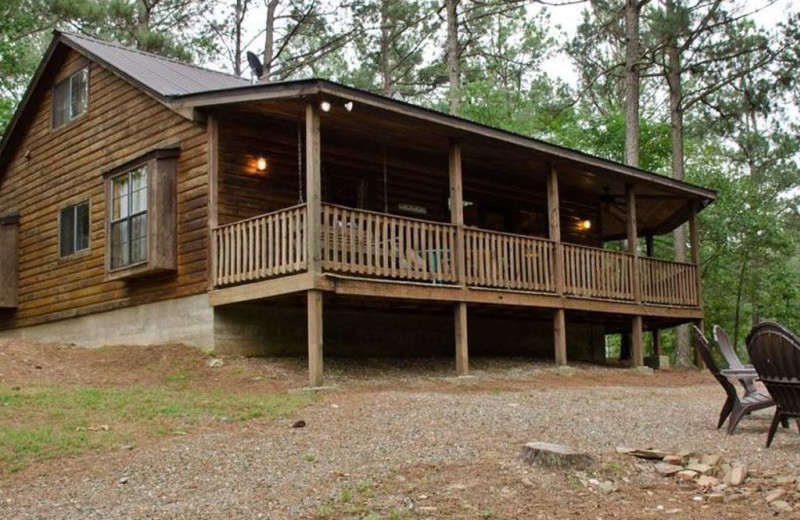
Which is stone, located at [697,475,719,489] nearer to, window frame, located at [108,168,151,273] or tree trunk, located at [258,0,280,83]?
window frame, located at [108,168,151,273]

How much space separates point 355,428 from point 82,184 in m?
11.2

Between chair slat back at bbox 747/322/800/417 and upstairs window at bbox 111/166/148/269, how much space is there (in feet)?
34.5

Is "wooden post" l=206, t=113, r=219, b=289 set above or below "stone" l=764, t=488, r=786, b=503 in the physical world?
above

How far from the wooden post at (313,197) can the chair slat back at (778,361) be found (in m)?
6.09

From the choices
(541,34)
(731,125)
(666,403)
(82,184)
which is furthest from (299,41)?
(666,403)

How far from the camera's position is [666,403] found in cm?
1166

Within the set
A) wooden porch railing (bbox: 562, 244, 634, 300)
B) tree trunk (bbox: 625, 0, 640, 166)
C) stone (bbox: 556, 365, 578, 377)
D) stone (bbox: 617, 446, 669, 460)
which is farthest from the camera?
tree trunk (bbox: 625, 0, 640, 166)

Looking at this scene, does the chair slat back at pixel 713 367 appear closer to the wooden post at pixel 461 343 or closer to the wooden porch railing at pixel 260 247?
the wooden post at pixel 461 343

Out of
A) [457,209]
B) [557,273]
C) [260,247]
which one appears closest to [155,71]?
[260,247]

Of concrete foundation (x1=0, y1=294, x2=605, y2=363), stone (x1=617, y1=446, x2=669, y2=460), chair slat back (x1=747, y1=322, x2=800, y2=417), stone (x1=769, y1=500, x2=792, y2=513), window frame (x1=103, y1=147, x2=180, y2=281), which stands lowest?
stone (x1=769, y1=500, x2=792, y2=513)

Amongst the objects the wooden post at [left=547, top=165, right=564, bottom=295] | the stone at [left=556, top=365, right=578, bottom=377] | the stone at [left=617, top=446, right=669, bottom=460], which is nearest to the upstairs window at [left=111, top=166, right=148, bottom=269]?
the wooden post at [left=547, top=165, right=564, bottom=295]

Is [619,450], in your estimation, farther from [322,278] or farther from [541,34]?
[541,34]

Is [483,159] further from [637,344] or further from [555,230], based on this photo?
[637,344]

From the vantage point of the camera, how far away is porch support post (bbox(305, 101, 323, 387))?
11844 mm
